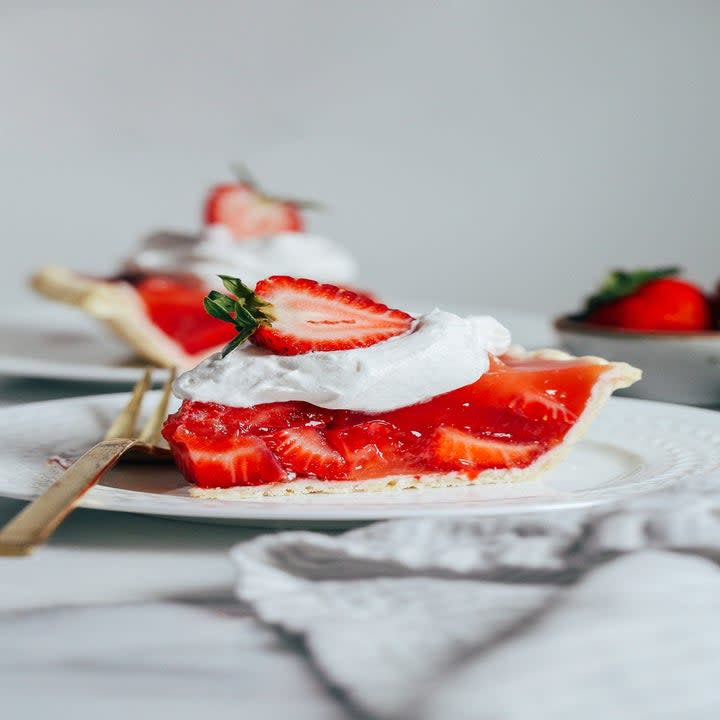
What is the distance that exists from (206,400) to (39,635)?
75 cm

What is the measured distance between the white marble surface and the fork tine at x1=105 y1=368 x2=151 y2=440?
57 cm

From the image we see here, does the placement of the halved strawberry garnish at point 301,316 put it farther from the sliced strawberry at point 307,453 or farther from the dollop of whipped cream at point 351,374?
the sliced strawberry at point 307,453

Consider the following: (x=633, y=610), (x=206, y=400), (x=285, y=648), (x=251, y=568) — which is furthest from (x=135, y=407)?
(x=633, y=610)

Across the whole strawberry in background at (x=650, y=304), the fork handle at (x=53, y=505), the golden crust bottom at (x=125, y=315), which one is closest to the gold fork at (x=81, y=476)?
the fork handle at (x=53, y=505)

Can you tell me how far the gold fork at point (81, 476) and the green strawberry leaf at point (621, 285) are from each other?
5.21 ft

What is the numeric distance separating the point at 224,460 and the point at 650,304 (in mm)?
1966

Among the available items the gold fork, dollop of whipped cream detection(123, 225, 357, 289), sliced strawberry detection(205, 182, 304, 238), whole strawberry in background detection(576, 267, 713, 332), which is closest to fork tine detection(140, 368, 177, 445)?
the gold fork

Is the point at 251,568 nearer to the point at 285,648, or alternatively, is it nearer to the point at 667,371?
the point at 285,648

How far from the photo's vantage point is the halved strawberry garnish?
94.5 inches

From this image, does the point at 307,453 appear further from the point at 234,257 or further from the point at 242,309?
the point at 234,257

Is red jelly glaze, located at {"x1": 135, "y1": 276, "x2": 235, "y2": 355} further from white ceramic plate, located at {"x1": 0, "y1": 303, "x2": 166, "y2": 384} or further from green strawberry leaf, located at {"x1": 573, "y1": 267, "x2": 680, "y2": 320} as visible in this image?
green strawberry leaf, located at {"x1": 573, "y1": 267, "x2": 680, "y2": 320}

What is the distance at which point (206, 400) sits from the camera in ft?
7.72

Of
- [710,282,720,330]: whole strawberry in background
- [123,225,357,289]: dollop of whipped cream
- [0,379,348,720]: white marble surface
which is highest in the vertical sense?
[123,225,357,289]: dollop of whipped cream

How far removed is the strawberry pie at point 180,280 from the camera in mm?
4273
